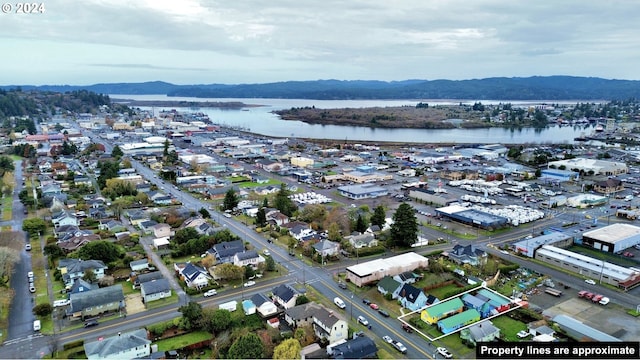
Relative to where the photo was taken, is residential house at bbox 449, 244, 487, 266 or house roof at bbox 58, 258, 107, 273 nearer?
house roof at bbox 58, 258, 107, 273

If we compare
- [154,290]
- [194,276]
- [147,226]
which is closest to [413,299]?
[194,276]

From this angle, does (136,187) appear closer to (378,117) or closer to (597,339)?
(597,339)

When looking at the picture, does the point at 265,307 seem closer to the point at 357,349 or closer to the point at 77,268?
the point at 357,349

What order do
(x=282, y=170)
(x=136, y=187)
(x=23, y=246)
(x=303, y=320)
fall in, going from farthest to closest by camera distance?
(x=282, y=170) < (x=136, y=187) < (x=23, y=246) < (x=303, y=320)

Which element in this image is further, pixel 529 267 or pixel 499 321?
pixel 529 267

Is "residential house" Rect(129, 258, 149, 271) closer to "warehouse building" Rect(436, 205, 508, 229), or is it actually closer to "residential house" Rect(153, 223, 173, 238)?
"residential house" Rect(153, 223, 173, 238)

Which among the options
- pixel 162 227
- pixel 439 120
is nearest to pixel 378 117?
pixel 439 120

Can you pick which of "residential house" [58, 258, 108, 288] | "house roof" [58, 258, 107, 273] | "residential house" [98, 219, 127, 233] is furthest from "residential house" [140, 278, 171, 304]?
"residential house" [98, 219, 127, 233]
